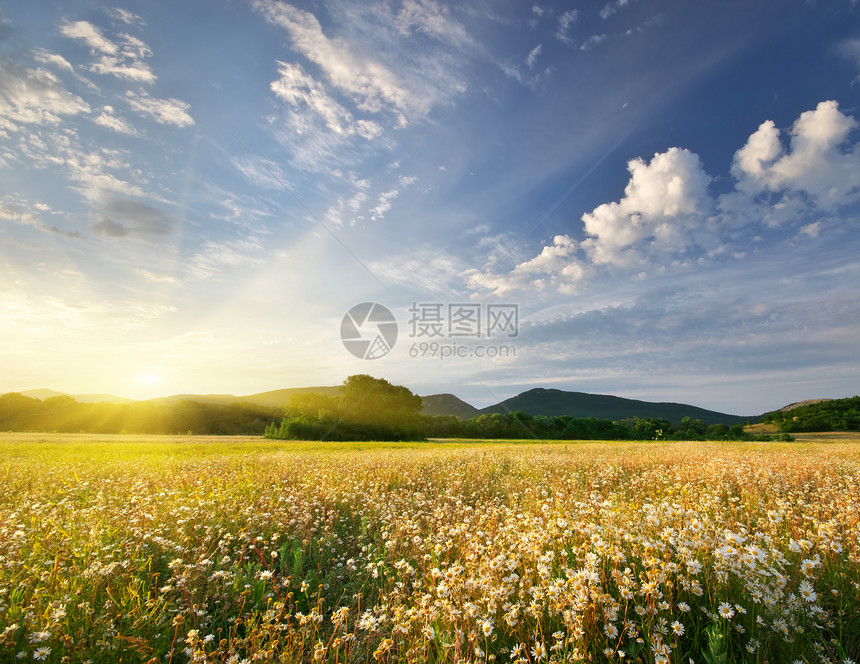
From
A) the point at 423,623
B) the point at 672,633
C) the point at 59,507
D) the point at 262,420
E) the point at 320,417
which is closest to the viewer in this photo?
the point at 672,633

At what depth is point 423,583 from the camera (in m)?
4.20

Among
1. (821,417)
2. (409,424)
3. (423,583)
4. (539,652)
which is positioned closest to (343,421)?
(409,424)

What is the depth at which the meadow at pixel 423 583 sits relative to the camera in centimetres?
273

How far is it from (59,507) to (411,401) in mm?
62885

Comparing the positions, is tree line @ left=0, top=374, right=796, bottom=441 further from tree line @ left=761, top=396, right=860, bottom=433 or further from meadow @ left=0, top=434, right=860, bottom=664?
meadow @ left=0, top=434, right=860, bottom=664

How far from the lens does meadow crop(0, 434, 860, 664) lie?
2.73m

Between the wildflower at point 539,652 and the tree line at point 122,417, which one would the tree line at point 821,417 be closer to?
the wildflower at point 539,652

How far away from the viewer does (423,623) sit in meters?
3.21

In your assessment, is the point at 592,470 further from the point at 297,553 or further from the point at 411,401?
the point at 411,401

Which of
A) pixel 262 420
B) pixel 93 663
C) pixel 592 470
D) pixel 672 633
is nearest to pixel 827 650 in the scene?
pixel 672 633

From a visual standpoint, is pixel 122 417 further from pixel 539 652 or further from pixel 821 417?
pixel 821 417

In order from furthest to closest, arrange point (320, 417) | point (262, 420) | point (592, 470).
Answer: point (262, 420) → point (320, 417) → point (592, 470)

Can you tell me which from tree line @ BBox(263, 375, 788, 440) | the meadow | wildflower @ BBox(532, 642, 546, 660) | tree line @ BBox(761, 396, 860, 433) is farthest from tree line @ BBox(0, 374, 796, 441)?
wildflower @ BBox(532, 642, 546, 660)

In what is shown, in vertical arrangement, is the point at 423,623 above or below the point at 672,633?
below
